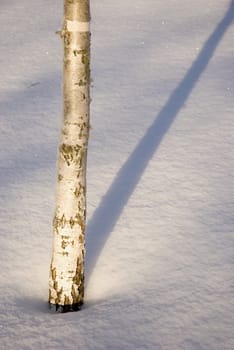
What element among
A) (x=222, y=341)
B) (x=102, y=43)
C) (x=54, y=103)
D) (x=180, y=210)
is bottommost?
(x=222, y=341)

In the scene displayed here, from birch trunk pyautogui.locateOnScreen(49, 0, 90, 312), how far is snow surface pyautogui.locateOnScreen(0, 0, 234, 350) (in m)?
0.26

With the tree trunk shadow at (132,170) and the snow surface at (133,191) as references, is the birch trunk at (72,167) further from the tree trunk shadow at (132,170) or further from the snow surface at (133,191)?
the tree trunk shadow at (132,170)

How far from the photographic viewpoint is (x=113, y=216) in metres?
7.02

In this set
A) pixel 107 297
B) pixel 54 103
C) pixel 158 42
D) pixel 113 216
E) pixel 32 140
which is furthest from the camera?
pixel 158 42

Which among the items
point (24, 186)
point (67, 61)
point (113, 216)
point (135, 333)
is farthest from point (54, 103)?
point (135, 333)

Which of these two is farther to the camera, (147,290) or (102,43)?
(102,43)

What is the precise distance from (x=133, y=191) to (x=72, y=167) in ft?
8.51

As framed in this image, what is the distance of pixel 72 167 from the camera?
16.8ft

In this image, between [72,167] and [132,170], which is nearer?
[72,167]

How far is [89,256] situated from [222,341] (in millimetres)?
1921

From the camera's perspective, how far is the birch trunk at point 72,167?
4883mm

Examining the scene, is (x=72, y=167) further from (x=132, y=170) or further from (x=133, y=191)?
(x=132, y=170)

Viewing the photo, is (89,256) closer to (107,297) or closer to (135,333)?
(107,297)

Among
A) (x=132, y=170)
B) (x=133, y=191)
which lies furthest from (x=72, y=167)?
(x=132, y=170)
